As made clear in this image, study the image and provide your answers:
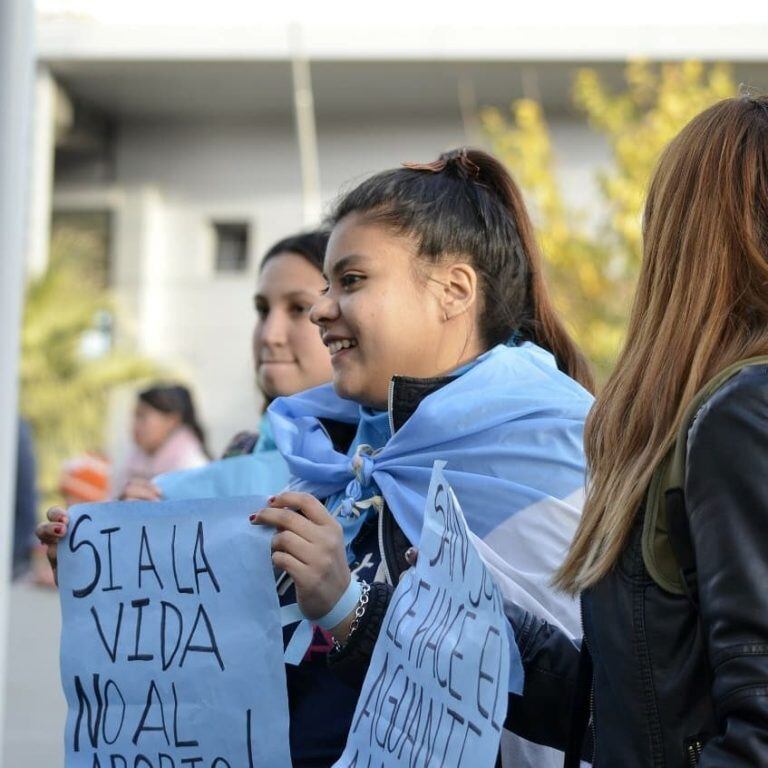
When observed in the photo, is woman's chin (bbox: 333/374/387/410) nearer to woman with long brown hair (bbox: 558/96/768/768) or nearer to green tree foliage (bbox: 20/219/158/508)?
woman with long brown hair (bbox: 558/96/768/768)

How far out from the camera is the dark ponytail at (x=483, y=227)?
2.84 m

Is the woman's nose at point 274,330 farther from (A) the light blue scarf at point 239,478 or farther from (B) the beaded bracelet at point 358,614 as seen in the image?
(B) the beaded bracelet at point 358,614

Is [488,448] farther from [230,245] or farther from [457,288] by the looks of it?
[230,245]

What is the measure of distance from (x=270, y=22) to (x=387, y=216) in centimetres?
1832

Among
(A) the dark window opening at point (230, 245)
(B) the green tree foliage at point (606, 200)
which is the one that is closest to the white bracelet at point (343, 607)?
(B) the green tree foliage at point (606, 200)

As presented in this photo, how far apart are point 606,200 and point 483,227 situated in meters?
13.9

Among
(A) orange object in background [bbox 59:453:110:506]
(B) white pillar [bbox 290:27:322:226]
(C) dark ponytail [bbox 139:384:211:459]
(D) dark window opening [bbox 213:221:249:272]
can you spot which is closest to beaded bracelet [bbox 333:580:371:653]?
(C) dark ponytail [bbox 139:384:211:459]

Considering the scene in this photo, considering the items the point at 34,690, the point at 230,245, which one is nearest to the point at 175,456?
the point at 34,690

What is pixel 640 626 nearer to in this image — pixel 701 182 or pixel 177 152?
pixel 701 182

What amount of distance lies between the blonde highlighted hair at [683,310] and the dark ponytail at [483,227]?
822 millimetres

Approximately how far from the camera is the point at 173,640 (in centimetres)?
264

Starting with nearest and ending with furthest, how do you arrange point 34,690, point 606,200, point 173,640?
point 173,640
point 34,690
point 606,200

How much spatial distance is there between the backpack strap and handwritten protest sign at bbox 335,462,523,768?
0.33 m

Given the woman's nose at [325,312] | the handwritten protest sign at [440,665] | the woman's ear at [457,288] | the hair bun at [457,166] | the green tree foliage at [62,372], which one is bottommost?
the handwritten protest sign at [440,665]
